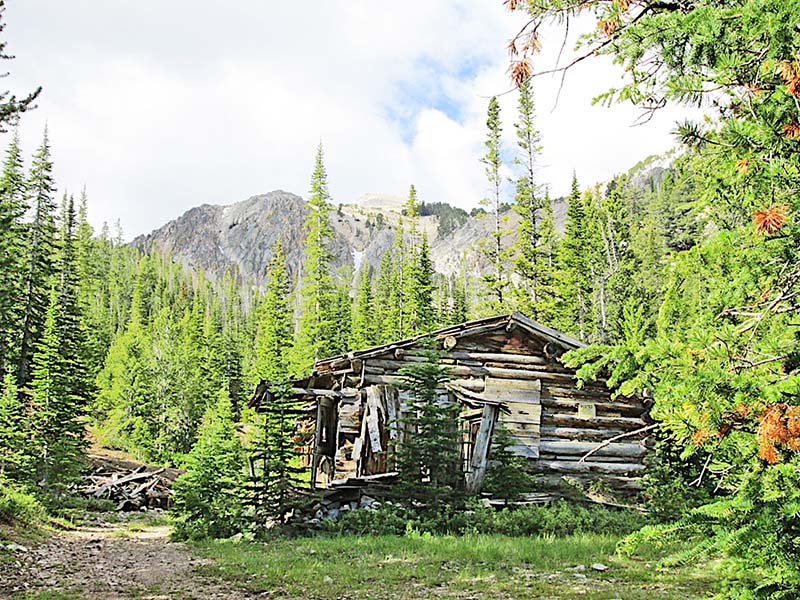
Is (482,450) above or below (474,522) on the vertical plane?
above

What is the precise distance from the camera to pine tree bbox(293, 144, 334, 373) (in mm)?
41969

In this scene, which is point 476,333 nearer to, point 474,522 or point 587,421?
→ point 587,421

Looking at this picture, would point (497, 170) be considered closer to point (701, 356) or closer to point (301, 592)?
point (301, 592)

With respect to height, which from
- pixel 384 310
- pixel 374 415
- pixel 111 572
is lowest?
pixel 111 572

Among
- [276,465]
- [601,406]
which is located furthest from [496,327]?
[276,465]

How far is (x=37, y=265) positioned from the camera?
4212 cm

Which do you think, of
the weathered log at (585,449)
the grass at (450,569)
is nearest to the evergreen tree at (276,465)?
the grass at (450,569)

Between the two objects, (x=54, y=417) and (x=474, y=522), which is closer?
(x=474, y=522)

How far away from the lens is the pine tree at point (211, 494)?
561 inches

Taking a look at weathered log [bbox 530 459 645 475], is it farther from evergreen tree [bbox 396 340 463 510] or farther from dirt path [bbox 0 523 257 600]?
dirt path [bbox 0 523 257 600]

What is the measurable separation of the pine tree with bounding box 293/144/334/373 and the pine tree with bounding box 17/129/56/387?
16.0m

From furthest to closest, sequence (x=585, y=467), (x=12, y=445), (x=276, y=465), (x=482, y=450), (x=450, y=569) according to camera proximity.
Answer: (x=12, y=445), (x=585, y=467), (x=482, y=450), (x=276, y=465), (x=450, y=569)

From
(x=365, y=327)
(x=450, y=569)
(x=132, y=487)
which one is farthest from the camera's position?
(x=365, y=327)

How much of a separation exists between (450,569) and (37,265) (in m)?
40.8
